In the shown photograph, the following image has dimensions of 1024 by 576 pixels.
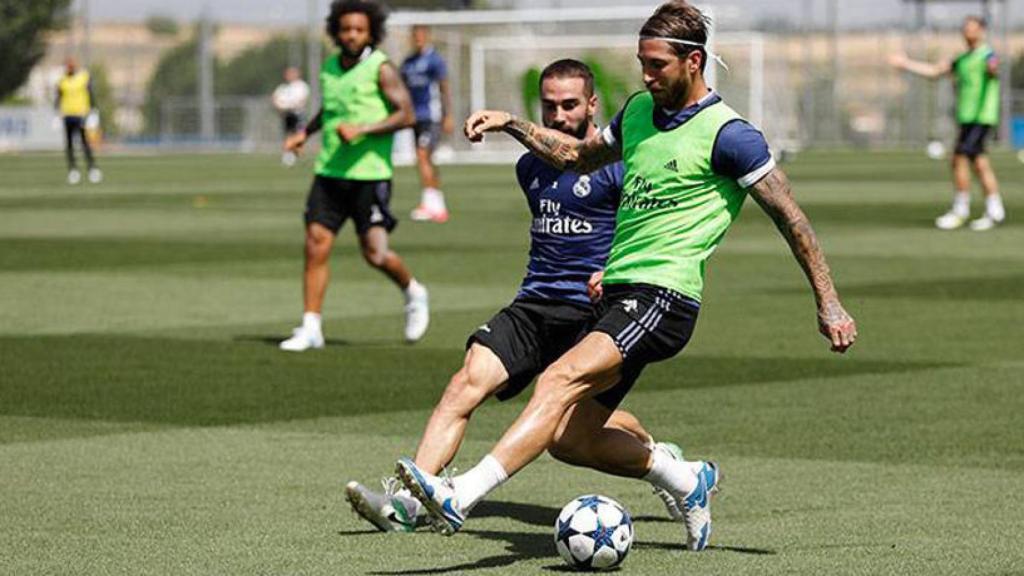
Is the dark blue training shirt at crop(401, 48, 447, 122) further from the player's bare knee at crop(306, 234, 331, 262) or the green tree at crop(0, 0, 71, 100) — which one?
the green tree at crop(0, 0, 71, 100)

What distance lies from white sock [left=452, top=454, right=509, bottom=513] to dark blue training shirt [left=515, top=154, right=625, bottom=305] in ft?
4.66

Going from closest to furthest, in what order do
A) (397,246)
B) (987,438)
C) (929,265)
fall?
1. (987,438)
2. (929,265)
3. (397,246)

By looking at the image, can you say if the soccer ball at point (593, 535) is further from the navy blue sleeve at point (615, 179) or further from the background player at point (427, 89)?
the background player at point (427, 89)

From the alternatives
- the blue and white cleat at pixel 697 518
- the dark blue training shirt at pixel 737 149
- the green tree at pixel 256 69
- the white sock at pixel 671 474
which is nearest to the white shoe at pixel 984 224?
the white sock at pixel 671 474

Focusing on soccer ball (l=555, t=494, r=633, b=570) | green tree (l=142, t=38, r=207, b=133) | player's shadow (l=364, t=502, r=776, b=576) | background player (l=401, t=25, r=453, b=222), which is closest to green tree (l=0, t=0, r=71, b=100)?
green tree (l=142, t=38, r=207, b=133)

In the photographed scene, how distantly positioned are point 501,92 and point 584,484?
171ft

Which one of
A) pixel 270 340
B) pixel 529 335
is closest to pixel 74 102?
pixel 270 340

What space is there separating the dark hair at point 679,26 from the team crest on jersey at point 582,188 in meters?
1.06

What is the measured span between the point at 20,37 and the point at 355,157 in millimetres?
63311

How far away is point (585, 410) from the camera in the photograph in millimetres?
8680

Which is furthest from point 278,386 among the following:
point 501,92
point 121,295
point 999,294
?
point 501,92

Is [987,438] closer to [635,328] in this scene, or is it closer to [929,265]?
[635,328]

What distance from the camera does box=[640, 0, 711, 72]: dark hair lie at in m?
8.18

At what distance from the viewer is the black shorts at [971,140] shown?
92.3 feet
